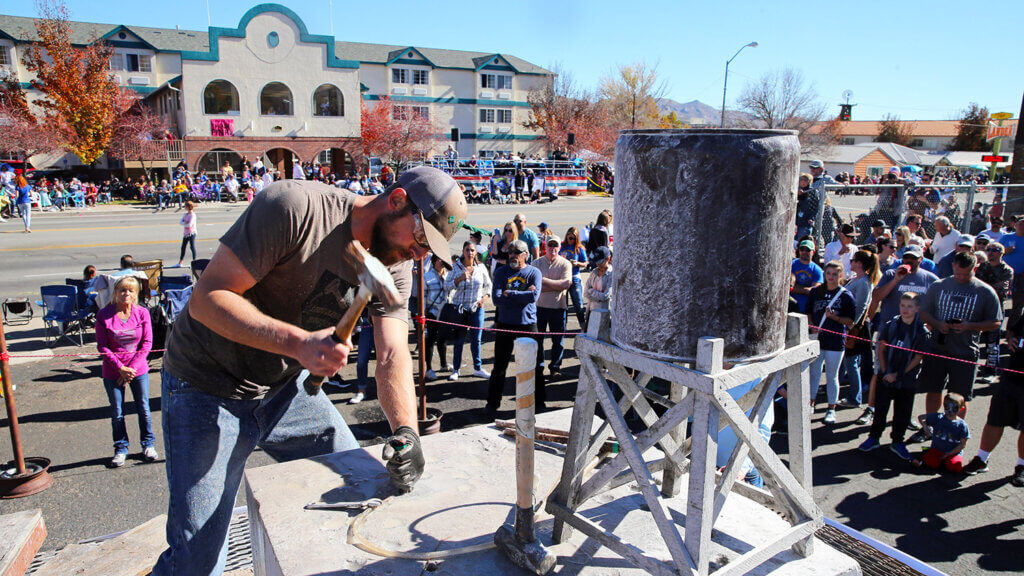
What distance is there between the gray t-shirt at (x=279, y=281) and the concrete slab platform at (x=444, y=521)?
54 cm

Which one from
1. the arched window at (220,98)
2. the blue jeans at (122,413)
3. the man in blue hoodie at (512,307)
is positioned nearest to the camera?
the blue jeans at (122,413)

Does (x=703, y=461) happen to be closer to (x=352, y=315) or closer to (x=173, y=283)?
(x=352, y=315)

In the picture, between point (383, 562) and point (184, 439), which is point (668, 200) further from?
point (184, 439)

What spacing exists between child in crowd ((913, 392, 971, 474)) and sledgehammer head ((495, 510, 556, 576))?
5.18 metres

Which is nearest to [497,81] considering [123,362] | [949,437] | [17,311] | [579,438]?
[17,311]

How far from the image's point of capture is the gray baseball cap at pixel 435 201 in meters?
2.69

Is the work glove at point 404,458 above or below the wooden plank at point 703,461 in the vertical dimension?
below

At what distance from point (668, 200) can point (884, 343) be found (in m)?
5.66

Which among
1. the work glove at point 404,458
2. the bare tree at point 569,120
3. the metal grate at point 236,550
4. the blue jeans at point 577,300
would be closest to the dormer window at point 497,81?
the bare tree at point 569,120

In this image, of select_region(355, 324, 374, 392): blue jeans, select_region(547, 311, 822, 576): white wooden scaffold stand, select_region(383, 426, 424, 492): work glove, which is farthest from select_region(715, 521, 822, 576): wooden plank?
select_region(355, 324, 374, 392): blue jeans

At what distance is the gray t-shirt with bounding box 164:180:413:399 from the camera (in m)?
2.69

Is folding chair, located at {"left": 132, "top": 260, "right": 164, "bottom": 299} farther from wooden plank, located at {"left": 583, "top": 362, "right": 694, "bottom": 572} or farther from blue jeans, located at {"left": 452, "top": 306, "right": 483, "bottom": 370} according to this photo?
wooden plank, located at {"left": 583, "top": 362, "right": 694, "bottom": 572}

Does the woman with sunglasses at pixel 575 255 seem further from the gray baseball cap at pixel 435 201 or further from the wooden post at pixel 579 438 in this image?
the gray baseball cap at pixel 435 201

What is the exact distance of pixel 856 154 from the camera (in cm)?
6569
